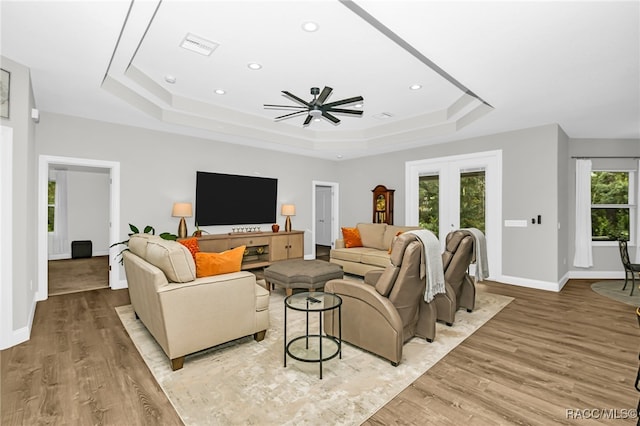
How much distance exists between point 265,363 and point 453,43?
3.12m

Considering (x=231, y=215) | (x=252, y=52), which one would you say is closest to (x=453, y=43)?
(x=252, y=52)

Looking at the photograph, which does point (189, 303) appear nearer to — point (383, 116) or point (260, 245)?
point (260, 245)

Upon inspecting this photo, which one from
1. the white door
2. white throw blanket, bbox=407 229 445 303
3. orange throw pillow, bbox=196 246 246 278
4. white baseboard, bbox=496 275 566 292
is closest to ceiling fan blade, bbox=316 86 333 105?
white throw blanket, bbox=407 229 445 303

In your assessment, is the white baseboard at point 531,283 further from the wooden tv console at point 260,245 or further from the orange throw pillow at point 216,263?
the orange throw pillow at point 216,263

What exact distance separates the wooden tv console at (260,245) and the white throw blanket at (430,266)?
405cm

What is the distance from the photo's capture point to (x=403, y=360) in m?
2.65

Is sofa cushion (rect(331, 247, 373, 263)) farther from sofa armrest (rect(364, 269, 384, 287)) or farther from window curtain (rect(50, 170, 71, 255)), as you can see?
window curtain (rect(50, 170, 71, 255))

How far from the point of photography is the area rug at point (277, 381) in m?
1.97

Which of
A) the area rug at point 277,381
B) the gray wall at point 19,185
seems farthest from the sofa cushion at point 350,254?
the gray wall at point 19,185

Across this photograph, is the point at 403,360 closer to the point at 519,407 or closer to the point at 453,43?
the point at 519,407

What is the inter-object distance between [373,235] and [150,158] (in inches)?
169

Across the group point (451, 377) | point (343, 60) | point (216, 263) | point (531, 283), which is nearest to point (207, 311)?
point (216, 263)

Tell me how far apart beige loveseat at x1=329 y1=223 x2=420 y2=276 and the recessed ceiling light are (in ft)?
11.7

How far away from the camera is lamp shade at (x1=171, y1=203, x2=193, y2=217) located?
5.38 m
